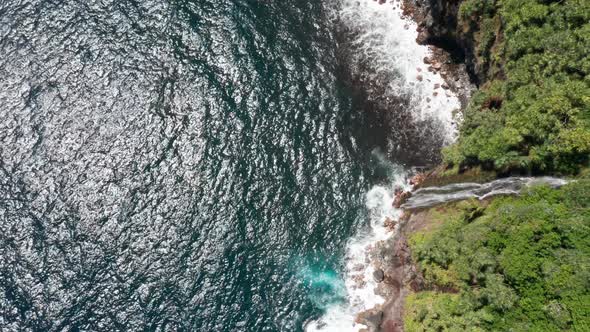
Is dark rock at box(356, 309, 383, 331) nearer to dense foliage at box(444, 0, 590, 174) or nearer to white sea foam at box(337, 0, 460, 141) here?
dense foliage at box(444, 0, 590, 174)

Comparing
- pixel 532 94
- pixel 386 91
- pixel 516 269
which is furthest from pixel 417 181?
pixel 516 269

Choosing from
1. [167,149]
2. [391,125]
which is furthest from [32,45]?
[391,125]

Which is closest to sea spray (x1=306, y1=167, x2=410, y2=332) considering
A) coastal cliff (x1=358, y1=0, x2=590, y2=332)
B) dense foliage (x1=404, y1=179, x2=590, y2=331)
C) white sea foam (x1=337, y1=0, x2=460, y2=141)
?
coastal cliff (x1=358, y1=0, x2=590, y2=332)

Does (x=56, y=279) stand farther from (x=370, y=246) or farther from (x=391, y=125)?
(x=391, y=125)

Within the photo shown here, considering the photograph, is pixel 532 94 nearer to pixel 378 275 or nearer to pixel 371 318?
pixel 378 275

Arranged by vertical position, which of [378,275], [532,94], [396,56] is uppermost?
[396,56]

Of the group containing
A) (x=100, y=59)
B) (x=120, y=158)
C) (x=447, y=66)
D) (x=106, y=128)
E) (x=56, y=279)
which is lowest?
(x=56, y=279)

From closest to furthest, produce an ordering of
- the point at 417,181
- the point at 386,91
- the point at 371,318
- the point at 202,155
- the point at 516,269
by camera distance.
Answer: the point at 516,269 → the point at 371,318 → the point at 417,181 → the point at 202,155 → the point at 386,91

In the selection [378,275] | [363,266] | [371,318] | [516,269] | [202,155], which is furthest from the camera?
[202,155]
